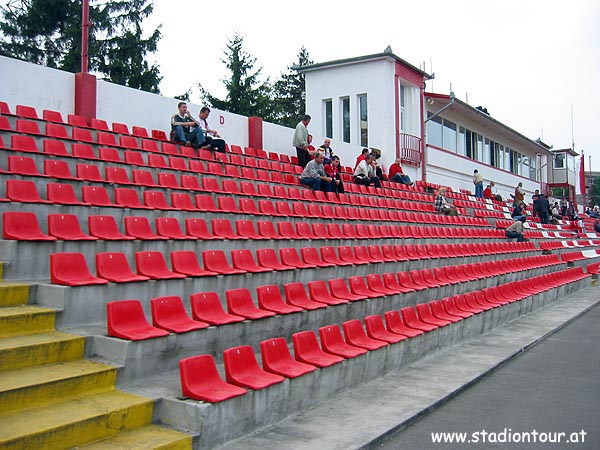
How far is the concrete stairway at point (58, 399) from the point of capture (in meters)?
3.00

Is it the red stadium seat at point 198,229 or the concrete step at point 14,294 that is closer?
the concrete step at point 14,294

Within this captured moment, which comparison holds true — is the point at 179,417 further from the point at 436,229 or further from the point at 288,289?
the point at 436,229

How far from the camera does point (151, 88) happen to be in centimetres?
2500

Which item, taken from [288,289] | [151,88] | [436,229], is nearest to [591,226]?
[436,229]

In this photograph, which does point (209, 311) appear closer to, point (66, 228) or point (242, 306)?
point (242, 306)

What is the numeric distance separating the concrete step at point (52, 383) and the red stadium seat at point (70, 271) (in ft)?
2.50

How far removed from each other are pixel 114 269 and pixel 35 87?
5.40 meters

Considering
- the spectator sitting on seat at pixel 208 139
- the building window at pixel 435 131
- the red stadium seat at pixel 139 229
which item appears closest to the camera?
the red stadium seat at pixel 139 229

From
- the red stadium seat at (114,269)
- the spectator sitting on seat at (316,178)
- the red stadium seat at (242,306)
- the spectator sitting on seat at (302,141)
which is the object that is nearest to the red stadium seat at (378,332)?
the red stadium seat at (242,306)

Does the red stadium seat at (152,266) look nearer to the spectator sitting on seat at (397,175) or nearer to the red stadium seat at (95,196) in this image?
the red stadium seat at (95,196)

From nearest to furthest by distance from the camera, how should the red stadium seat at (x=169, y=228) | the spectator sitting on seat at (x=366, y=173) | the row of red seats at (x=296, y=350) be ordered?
1. the row of red seats at (x=296, y=350)
2. the red stadium seat at (x=169, y=228)
3. the spectator sitting on seat at (x=366, y=173)

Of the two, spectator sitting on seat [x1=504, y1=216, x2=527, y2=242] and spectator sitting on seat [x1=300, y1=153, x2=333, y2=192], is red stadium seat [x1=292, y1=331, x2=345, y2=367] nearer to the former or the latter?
spectator sitting on seat [x1=300, y1=153, x2=333, y2=192]

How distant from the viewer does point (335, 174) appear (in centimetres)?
1204

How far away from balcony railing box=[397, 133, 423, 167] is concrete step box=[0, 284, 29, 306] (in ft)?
51.4
